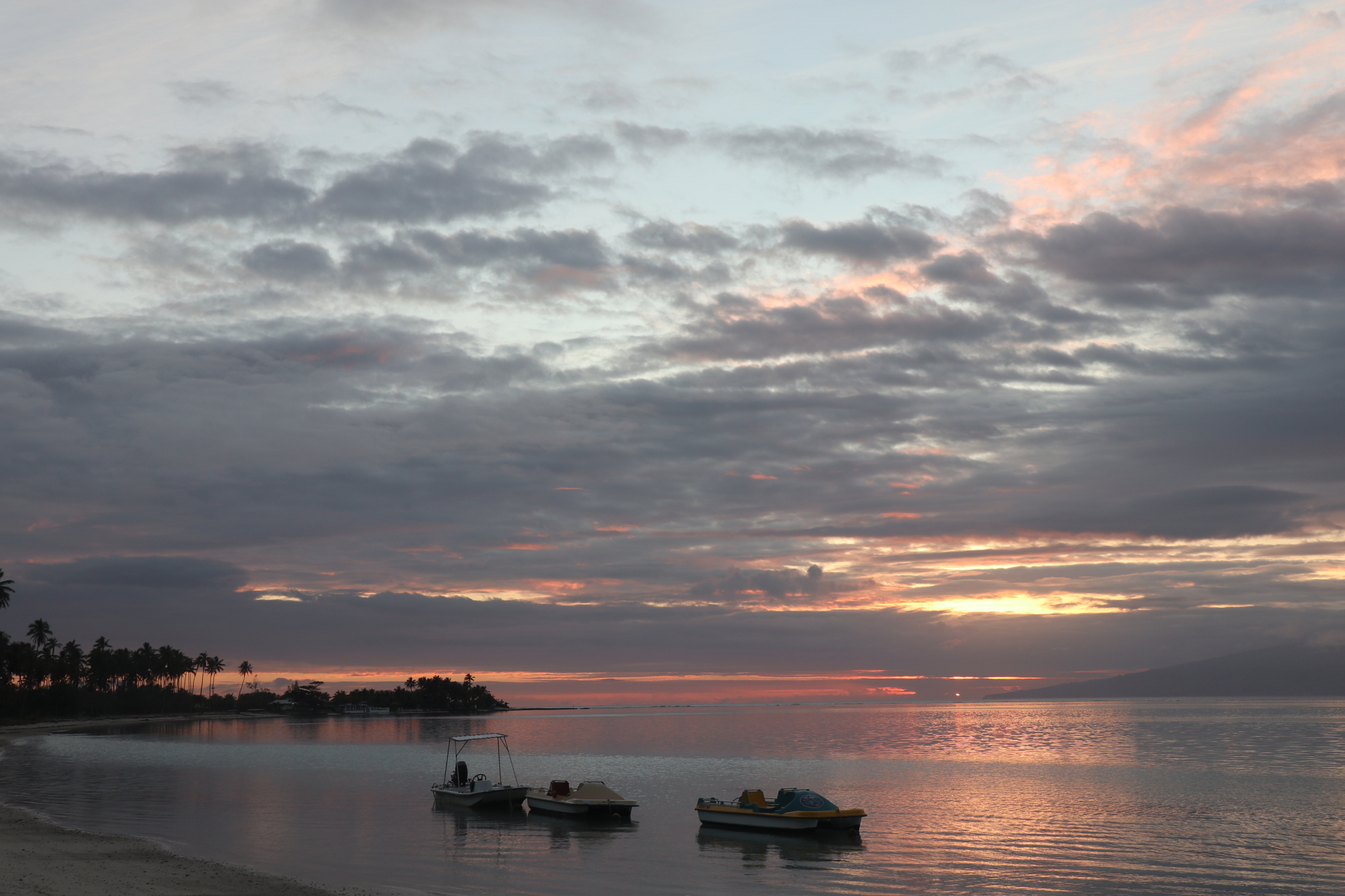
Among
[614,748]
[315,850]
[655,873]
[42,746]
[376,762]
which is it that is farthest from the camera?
[614,748]

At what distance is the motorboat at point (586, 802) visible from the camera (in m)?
60.3

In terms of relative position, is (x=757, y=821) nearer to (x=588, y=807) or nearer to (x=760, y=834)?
(x=760, y=834)

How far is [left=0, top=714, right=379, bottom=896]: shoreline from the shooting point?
32562mm

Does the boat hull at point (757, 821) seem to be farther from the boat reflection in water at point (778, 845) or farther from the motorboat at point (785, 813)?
the boat reflection in water at point (778, 845)

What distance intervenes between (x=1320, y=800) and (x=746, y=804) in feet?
144

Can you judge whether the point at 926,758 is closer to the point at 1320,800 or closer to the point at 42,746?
the point at 1320,800

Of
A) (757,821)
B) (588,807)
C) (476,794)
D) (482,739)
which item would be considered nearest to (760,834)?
(757,821)

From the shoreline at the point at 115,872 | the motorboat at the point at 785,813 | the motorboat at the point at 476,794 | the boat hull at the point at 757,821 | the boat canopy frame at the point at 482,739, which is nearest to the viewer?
the shoreline at the point at 115,872

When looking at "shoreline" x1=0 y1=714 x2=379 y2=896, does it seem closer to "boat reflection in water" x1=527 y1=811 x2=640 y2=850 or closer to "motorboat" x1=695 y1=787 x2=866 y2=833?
"boat reflection in water" x1=527 y1=811 x2=640 y2=850

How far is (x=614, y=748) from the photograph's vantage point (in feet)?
530

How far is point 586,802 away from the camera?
198ft

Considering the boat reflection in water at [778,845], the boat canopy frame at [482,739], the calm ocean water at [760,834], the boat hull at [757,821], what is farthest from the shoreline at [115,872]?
the boat hull at [757,821]

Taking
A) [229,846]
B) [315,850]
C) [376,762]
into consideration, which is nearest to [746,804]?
[315,850]

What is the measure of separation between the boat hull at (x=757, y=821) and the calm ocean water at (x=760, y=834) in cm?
67
